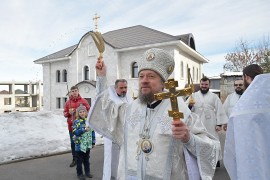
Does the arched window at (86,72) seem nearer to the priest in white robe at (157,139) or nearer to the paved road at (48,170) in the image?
the paved road at (48,170)

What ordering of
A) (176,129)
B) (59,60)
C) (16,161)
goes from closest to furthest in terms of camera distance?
(176,129) < (16,161) < (59,60)

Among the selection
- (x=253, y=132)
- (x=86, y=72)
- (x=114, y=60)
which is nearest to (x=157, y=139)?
(x=253, y=132)

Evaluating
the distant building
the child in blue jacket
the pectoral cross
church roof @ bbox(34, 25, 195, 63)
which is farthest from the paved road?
the distant building

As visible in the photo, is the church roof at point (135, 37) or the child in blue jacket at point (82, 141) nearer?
the child in blue jacket at point (82, 141)

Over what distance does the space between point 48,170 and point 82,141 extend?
1.66 meters

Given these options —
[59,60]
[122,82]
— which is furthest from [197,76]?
[122,82]

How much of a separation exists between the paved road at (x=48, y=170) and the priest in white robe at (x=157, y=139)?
388cm

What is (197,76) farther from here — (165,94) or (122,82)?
(165,94)

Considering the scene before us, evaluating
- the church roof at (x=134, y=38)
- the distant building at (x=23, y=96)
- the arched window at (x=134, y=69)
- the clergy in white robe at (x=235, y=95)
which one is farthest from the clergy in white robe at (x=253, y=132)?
the distant building at (x=23, y=96)

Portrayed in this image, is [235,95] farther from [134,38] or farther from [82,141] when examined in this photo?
[134,38]

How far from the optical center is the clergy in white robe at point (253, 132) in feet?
4.27

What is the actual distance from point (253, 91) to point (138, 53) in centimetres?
2217

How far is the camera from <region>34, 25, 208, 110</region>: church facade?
74.3 feet

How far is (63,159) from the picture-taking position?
26.2 ft
